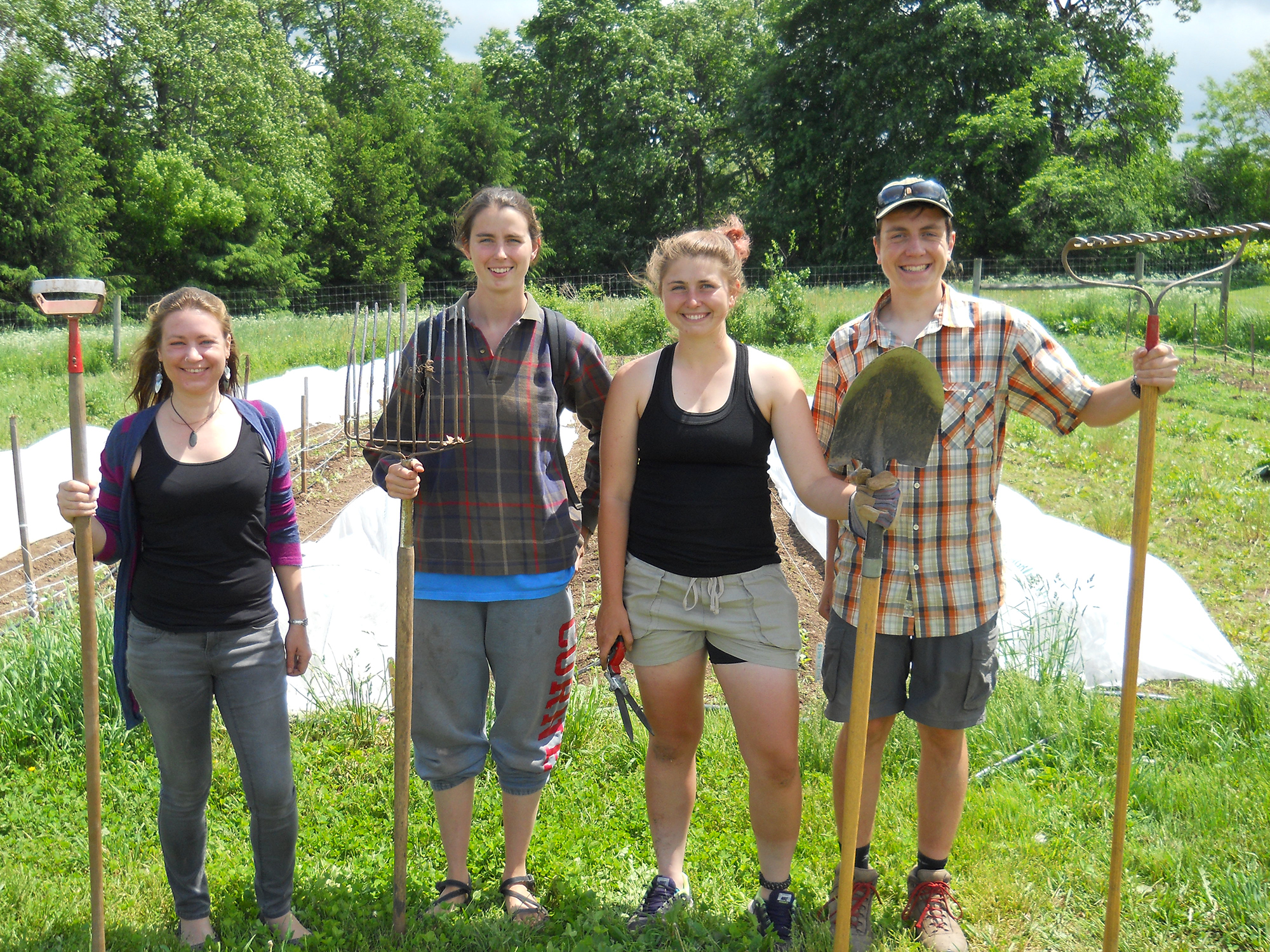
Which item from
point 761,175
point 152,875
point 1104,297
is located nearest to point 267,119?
point 761,175

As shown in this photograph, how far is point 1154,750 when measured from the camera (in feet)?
10.9

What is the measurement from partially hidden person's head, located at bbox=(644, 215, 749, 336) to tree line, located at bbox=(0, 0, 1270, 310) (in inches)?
842

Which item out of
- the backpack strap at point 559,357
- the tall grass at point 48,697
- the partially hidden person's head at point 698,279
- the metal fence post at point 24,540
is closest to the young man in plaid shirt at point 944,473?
the partially hidden person's head at point 698,279

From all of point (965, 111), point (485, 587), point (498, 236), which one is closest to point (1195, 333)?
point (498, 236)

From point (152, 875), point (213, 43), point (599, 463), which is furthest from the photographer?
point (213, 43)

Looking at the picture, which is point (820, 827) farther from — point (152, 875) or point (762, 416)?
point (152, 875)

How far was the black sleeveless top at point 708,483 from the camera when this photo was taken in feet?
7.85

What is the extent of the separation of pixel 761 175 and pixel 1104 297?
2197 cm

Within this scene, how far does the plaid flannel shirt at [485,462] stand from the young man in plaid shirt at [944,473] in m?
0.78

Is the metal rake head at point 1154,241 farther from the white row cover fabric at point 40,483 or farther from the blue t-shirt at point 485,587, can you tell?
the white row cover fabric at point 40,483

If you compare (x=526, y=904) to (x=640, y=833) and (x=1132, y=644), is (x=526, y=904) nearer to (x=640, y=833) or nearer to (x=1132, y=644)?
(x=640, y=833)

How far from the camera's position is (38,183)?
24891 millimetres

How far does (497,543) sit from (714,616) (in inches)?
23.2

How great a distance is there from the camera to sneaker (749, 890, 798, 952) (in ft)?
8.26
